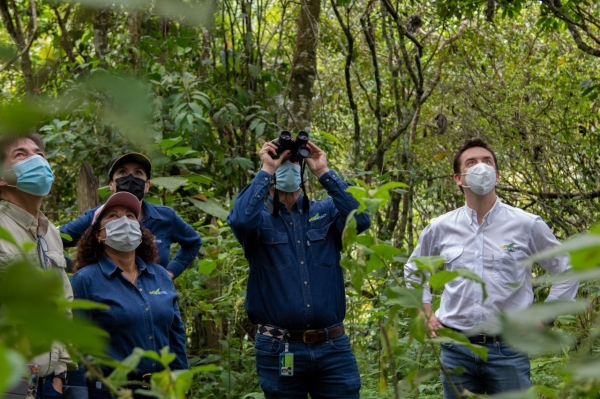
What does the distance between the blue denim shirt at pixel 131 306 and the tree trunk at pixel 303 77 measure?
10.1 ft

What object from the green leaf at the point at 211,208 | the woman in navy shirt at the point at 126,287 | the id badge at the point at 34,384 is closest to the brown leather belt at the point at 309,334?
the woman in navy shirt at the point at 126,287

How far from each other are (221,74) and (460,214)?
3832 mm

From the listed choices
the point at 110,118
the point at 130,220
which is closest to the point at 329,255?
the point at 130,220

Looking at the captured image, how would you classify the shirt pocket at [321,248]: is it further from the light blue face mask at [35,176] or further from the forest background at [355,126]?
the light blue face mask at [35,176]

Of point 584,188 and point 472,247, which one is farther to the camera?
point 584,188

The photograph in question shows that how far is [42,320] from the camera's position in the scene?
551mm

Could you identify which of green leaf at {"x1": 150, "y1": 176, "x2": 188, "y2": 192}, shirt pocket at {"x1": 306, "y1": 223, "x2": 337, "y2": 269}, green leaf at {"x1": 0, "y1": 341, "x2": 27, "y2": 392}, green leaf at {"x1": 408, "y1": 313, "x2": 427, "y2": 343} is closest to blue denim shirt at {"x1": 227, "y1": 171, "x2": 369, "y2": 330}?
shirt pocket at {"x1": 306, "y1": 223, "x2": 337, "y2": 269}

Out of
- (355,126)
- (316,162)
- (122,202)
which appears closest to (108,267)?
(122,202)

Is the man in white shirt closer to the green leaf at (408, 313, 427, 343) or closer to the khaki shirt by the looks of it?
the khaki shirt

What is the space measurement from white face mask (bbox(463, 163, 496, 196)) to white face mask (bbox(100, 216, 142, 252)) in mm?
1824

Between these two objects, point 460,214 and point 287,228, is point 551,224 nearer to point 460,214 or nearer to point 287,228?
point 460,214

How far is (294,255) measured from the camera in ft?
13.5

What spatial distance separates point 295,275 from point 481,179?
1143mm

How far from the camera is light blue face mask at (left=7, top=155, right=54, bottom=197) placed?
130 inches
